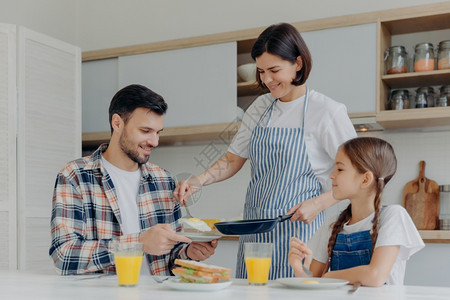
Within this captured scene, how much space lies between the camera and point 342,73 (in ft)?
11.0

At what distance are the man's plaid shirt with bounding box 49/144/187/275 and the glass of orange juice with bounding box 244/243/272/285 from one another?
445 mm

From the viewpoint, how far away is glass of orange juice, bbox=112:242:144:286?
1455 millimetres

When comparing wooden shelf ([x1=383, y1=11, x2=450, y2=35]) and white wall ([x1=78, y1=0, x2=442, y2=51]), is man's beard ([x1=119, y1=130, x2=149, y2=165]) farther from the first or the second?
white wall ([x1=78, y1=0, x2=442, y2=51])

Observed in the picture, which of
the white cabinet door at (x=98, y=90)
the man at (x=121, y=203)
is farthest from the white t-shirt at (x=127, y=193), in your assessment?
the white cabinet door at (x=98, y=90)

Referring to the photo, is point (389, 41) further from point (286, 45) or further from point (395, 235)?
point (395, 235)

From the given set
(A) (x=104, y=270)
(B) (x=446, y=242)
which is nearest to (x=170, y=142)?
(B) (x=446, y=242)

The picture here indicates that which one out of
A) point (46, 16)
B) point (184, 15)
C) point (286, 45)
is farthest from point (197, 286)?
point (46, 16)

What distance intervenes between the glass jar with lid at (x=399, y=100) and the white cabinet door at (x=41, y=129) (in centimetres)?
202

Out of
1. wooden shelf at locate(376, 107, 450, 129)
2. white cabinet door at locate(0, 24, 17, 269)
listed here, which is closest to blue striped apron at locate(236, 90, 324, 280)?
wooden shelf at locate(376, 107, 450, 129)

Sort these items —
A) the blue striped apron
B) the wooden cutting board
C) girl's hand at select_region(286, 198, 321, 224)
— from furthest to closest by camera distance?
1. the wooden cutting board
2. the blue striped apron
3. girl's hand at select_region(286, 198, 321, 224)

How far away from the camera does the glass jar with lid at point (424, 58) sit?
3.23 m

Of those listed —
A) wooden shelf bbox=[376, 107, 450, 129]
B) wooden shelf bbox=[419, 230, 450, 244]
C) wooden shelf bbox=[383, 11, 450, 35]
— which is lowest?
wooden shelf bbox=[419, 230, 450, 244]

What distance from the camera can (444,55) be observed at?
126 inches

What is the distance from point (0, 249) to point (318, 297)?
2565 mm
